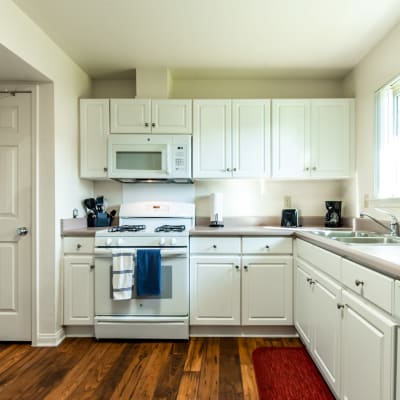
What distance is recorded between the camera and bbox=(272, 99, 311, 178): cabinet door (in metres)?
2.83

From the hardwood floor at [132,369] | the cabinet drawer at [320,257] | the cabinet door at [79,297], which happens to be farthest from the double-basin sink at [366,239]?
the cabinet door at [79,297]

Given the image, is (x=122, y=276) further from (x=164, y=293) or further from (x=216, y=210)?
(x=216, y=210)

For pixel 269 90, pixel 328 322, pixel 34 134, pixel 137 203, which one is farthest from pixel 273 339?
pixel 34 134

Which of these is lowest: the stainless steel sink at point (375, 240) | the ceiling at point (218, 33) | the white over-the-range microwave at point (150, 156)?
the stainless steel sink at point (375, 240)

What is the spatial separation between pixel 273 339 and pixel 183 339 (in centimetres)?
74

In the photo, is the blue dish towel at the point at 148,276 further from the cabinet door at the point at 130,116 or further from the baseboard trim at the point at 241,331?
the cabinet door at the point at 130,116

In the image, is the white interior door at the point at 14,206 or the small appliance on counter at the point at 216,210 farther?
the small appliance on counter at the point at 216,210

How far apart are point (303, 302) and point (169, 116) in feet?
6.27

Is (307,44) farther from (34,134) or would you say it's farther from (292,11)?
(34,134)

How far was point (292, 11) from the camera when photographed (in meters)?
2.02

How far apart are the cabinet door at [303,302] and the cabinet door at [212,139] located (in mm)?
1056

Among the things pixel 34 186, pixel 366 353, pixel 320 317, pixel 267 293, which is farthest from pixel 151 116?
pixel 366 353

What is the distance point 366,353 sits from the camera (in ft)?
4.32

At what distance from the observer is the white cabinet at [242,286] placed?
8.33 ft
